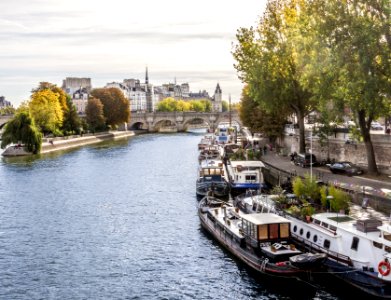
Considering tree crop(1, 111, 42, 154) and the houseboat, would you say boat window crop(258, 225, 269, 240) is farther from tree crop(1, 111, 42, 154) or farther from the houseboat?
tree crop(1, 111, 42, 154)

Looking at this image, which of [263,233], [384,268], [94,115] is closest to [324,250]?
[263,233]

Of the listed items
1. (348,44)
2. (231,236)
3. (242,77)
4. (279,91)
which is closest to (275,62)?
(279,91)

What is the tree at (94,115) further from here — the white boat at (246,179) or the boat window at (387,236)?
the boat window at (387,236)

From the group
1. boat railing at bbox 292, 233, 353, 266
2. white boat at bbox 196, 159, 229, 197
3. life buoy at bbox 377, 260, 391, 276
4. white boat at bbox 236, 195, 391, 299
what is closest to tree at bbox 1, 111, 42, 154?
white boat at bbox 196, 159, 229, 197

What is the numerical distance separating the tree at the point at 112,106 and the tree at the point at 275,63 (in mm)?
90438

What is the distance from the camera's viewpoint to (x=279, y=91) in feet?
208

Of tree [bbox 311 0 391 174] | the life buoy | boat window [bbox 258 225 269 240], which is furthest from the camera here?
tree [bbox 311 0 391 174]

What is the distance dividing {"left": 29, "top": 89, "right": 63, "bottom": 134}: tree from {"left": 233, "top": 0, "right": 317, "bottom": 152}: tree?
192 ft

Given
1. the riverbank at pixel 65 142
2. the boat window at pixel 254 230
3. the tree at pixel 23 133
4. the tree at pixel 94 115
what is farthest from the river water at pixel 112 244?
the tree at pixel 94 115

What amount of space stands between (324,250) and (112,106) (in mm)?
126566

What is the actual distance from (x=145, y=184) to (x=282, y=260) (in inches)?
1363

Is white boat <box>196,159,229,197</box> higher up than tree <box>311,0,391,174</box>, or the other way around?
tree <box>311,0,391,174</box>

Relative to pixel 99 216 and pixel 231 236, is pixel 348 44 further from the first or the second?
pixel 99 216

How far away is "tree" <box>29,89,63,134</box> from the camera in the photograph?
11250 cm
